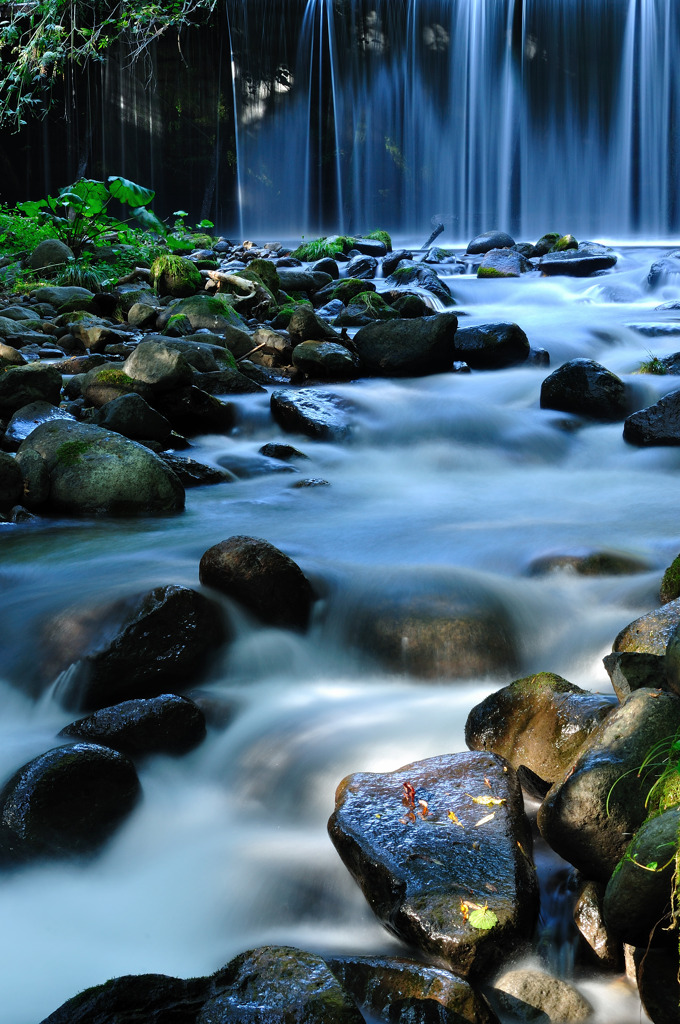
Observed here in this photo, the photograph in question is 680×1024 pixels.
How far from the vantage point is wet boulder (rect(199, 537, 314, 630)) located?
386cm

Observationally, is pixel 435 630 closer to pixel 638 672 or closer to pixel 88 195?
pixel 638 672

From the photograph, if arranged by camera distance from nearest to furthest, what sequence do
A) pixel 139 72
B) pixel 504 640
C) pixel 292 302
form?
1. pixel 504 640
2. pixel 292 302
3. pixel 139 72

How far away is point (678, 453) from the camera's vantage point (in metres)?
6.33

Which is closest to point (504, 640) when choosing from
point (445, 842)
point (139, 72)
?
point (445, 842)

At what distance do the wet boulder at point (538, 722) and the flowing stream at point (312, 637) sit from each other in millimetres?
206

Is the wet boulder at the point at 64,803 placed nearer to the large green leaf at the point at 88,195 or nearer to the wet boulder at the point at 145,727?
the wet boulder at the point at 145,727

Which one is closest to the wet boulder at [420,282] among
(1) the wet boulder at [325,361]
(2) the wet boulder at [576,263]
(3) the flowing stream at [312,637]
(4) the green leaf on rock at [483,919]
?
(2) the wet boulder at [576,263]

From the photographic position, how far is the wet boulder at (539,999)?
2018mm

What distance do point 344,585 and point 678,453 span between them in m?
3.27

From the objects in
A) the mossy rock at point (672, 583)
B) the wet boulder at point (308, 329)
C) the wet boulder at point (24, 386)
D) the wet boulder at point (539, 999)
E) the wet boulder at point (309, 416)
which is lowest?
the wet boulder at point (539, 999)

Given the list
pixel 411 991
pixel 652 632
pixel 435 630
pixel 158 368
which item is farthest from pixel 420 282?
pixel 411 991

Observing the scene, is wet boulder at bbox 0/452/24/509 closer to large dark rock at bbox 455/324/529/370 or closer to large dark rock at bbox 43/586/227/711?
large dark rock at bbox 43/586/227/711

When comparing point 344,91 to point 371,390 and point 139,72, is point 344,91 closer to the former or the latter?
point 139,72

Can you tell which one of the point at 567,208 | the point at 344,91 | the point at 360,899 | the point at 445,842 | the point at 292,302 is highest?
the point at 344,91
